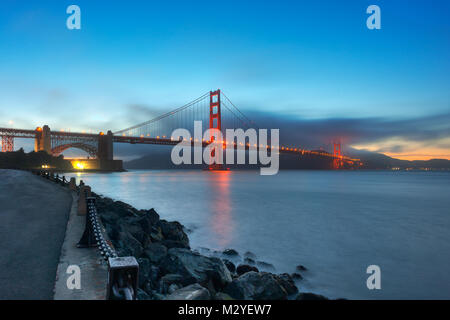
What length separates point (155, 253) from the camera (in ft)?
21.7

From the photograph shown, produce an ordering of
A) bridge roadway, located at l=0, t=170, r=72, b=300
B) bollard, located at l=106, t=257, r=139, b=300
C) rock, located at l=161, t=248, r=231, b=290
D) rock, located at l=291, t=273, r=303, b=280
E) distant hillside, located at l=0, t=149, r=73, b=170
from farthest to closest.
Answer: distant hillside, located at l=0, t=149, r=73, b=170, rock, located at l=291, t=273, r=303, b=280, rock, located at l=161, t=248, r=231, b=290, bridge roadway, located at l=0, t=170, r=72, b=300, bollard, located at l=106, t=257, r=139, b=300

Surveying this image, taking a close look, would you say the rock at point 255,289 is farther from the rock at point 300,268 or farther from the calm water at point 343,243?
the rock at point 300,268

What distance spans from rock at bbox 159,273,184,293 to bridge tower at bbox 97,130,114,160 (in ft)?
271

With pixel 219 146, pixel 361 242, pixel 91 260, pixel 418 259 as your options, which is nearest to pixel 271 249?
pixel 361 242

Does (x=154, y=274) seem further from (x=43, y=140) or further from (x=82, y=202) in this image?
(x=43, y=140)

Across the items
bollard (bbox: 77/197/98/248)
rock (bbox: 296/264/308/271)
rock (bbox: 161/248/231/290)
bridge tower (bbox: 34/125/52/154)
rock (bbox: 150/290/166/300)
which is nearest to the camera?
rock (bbox: 150/290/166/300)

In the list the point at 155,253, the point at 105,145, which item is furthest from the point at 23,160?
the point at 155,253

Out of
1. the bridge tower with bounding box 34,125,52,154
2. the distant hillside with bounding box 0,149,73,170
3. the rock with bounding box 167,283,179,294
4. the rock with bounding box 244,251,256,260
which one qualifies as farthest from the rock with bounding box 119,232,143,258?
the bridge tower with bounding box 34,125,52,154

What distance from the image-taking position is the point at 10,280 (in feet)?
11.9

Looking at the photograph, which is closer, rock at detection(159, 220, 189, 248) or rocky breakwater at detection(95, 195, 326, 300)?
rocky breakwater at detection(95, 195, 326, 300)

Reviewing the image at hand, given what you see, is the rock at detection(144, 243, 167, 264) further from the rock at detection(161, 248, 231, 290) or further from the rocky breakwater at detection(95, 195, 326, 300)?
the rock at detection(161, 248, 231, 290)

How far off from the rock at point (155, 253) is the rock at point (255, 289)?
1.88 m

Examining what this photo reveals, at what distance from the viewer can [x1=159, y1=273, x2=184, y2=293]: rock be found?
482cm
